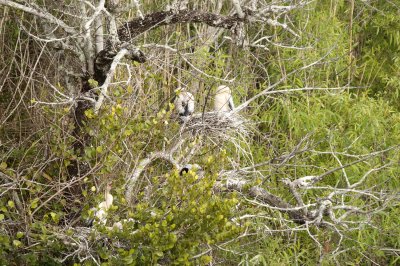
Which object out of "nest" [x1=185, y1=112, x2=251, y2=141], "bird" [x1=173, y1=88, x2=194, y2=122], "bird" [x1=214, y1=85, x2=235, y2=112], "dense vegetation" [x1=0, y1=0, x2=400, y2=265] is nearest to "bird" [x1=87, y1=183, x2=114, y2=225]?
"dense vegetation" [x1=0, y1=0, x2=400, y2=265]

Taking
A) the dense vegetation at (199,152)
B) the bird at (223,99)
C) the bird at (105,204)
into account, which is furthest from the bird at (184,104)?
the bird at (105,204)

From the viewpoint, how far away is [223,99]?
698 cm

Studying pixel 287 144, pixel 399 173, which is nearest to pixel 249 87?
pixel 287 144

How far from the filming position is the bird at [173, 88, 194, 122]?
645 cm

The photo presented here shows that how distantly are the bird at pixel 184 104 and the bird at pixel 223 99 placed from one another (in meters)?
0.23

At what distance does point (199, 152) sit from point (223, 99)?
0.77 m

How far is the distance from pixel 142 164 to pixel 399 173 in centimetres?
261

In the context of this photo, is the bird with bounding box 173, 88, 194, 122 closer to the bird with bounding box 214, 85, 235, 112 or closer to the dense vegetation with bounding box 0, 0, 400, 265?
the dense vegetation with bounding box 0, 0, 400, 265

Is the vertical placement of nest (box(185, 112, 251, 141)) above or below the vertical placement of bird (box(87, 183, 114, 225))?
above

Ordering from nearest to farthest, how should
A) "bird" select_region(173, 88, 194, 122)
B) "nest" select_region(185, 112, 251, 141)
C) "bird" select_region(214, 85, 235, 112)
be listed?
"nest" select_region(185, 112, 251, 141)
"bird" select_region(173, 88, 194, 122)
"bird" select_region(214, 85, 235, 112)

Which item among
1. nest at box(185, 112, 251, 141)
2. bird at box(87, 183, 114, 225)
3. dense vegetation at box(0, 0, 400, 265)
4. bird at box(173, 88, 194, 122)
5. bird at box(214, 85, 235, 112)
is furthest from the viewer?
bird at box(214, 85, 235, 112)

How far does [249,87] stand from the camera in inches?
308

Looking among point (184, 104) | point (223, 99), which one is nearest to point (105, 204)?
point (184, 104)

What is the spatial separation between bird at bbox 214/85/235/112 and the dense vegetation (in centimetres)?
10
